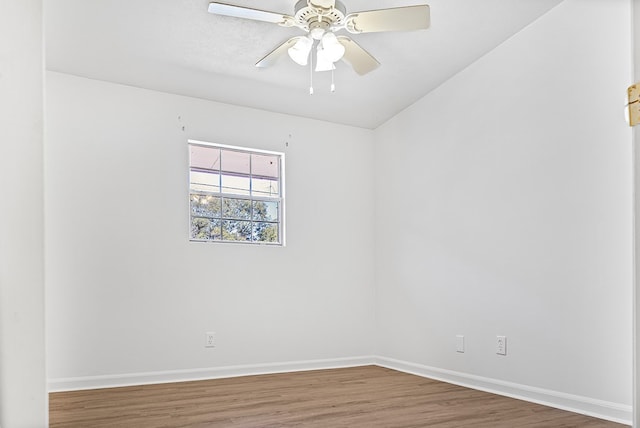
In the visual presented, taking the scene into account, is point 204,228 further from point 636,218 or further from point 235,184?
point 636,218

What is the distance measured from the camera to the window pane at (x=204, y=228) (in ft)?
13.8

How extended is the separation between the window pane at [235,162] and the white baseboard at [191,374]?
168cm

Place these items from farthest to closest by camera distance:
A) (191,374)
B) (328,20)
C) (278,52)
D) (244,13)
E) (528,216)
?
(191,374), (528,216), (278,52), (328,20), (244,13)

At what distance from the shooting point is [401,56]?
3.82 m

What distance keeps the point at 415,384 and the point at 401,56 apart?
2.52 metres

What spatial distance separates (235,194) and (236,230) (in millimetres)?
316

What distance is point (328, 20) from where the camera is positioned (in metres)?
2.73

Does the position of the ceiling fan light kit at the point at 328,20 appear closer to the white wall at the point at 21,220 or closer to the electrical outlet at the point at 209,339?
the white wall at the point at 21,220

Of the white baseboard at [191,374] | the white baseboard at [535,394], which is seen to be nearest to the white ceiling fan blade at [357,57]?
the white baseboard at [535,394]

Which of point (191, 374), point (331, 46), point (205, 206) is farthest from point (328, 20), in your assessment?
point (191, 374)

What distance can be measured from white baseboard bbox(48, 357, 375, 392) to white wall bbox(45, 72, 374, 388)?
0.02m

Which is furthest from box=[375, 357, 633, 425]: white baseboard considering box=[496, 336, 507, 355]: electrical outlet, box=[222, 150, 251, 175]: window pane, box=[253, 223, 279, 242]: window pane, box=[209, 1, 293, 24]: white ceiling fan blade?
box=[209, 1, 293, 24]: white ceiling fan blade

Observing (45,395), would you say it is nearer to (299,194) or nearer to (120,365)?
(120,365)

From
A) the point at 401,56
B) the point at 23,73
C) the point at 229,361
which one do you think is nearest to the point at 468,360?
the point at 229,361
